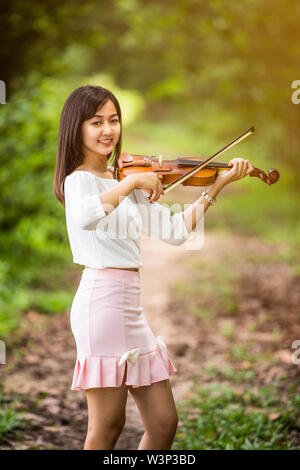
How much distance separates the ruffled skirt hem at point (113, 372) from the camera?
2170 millimetres

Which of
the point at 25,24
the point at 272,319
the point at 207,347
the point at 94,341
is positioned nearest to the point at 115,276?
the point at 94,341

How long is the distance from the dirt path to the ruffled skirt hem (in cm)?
138

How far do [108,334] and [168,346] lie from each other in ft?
10.3

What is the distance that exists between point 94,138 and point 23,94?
178 inches

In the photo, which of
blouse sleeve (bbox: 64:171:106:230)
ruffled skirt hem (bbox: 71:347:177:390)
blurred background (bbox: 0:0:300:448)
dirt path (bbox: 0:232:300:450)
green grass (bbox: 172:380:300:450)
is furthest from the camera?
blurred background (bbox: 0:0:300:448)


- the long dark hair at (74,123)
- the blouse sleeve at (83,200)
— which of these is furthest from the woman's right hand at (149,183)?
the long dark hair at (74,123)

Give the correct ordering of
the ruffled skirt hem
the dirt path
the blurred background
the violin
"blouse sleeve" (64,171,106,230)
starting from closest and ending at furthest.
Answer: "blouse sleeve" (64,171,106,230) < the ruffled skirt hem < the violin < the dirt path < the blurred background

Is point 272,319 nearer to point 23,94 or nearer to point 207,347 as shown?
point 207,347

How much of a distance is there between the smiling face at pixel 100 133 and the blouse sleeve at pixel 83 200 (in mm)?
135

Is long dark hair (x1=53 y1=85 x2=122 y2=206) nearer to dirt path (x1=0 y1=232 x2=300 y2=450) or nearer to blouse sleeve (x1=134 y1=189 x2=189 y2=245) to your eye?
blouse sleeve (x1=134 y1=189 x2=189 y2=245)

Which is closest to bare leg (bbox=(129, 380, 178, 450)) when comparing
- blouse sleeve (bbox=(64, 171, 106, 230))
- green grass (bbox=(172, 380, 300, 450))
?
blouse sleeve (bbox=(64, 171, 106, 230))

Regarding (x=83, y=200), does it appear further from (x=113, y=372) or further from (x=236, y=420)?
(x=236, y=420)

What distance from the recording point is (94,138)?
2244mm

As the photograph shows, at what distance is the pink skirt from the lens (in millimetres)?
2184
